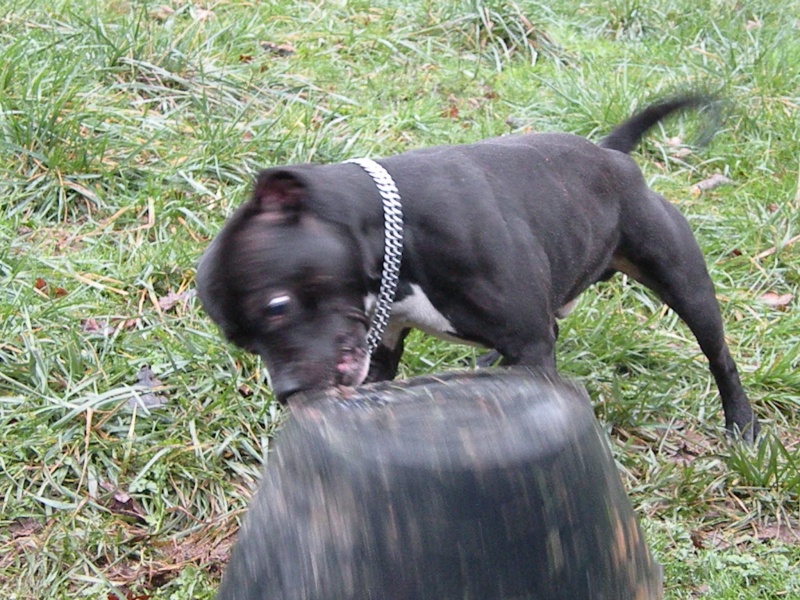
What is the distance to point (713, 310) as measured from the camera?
12.1 ft

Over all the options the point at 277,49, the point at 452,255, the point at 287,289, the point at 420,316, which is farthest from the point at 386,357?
the point at 277,49

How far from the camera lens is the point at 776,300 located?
4652mm

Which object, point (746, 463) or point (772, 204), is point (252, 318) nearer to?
point (746, 463)

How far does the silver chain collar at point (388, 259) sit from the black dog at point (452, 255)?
0.02 metres

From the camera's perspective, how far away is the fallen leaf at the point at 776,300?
4637 mm

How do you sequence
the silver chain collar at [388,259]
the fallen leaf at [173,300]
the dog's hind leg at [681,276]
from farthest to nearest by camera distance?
the fallen leaf at [173,300] → the dog's hind leg at [681,276] → the silver chain collar at [388,259]

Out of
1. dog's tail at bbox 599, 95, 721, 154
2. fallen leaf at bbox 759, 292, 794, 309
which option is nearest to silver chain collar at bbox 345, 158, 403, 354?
dog's tail at bbox 599, 95, 721, 154

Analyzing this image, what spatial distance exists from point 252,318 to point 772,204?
3.51 m

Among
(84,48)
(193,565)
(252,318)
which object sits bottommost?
(193,565)

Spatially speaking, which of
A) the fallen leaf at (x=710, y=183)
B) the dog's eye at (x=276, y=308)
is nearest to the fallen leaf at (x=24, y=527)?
the dog's eye at (x=276, y=308)

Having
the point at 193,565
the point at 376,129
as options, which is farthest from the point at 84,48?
the point at 193,565

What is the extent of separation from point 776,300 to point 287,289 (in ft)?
9.47

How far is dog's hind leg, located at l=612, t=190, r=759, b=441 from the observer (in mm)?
3492

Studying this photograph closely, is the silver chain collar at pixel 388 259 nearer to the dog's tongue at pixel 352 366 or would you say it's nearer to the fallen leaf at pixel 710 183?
the dog's tongue at pixel 352 366
